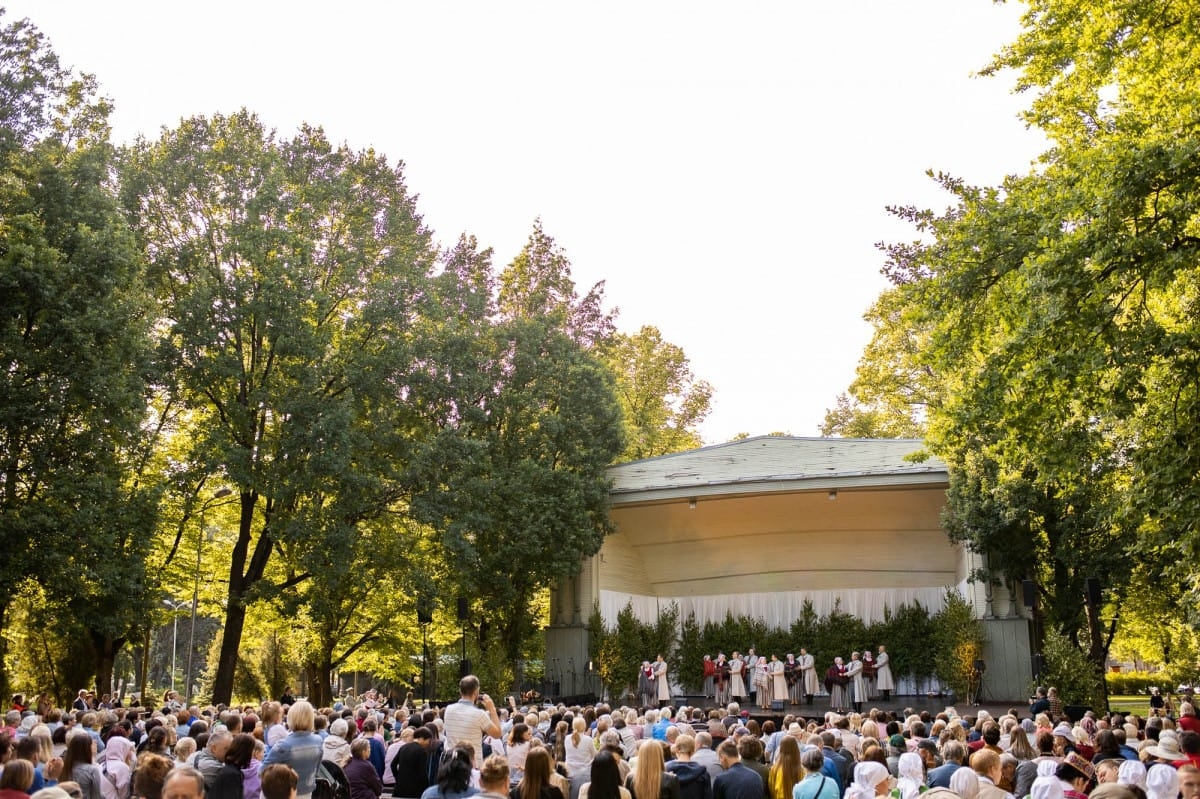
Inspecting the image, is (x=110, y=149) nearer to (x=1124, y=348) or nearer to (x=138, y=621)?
(x=138, y=621)

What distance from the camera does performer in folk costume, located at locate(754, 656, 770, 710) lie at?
24984 mm

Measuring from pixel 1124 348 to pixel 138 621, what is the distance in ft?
60.3

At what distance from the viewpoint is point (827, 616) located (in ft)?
90.3

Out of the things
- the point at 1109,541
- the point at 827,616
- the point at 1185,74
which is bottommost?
the point at 827,616

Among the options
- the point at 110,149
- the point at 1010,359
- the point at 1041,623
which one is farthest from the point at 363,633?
the point at 1010,359

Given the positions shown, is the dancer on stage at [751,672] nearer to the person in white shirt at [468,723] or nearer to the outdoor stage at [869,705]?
the outdoor stage at [869,705]

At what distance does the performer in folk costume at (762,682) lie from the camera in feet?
82.0

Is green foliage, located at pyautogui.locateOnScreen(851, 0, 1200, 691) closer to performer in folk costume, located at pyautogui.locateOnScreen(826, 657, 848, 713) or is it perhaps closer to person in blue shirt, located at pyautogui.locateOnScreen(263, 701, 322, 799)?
person in blue shirt, located at pyautogui.locateOnScreen(263, 701, 322, 799)

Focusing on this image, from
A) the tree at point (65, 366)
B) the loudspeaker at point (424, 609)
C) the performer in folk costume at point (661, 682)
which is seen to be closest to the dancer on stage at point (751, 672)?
the performer in folk costume at point (661, 682)

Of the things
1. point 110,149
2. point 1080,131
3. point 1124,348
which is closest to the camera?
point 1124,348

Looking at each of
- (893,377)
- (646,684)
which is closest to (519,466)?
(646,684)

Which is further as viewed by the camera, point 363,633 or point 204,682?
point 204,682

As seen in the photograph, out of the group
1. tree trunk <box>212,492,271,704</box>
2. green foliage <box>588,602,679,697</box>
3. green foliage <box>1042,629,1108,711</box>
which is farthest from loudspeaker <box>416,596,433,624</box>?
green foliage <box>1042,629,1108,711</box>

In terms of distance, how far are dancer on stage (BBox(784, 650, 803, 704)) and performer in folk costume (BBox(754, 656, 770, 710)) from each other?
18.8 inches
